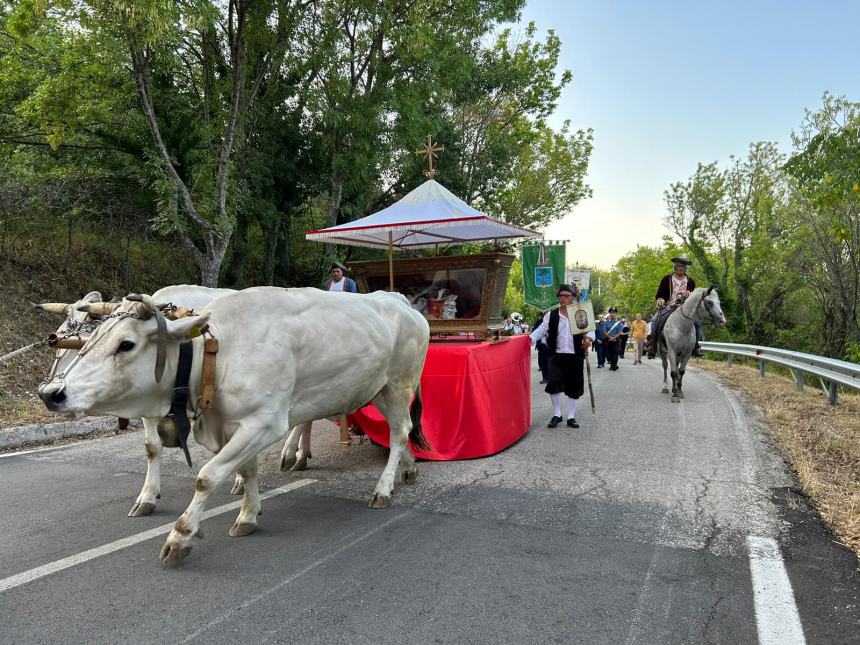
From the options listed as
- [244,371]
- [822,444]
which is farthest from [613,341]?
[244,371]

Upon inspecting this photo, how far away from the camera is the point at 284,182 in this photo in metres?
16.1

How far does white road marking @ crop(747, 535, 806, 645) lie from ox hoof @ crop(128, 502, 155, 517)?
3975 millimetres

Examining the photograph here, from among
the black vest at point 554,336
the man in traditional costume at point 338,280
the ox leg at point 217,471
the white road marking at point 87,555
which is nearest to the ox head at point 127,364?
the ox leg at point 217,471

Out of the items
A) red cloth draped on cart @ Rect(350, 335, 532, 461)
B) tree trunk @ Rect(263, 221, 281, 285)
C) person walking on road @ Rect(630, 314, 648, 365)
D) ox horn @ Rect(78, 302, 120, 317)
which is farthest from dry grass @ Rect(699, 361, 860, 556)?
tree trunk @ Rect(263, 221, 281, 285)

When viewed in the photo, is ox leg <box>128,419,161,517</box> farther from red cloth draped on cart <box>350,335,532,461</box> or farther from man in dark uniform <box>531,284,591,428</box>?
man in dark uniform <box>531,284,591,428</box>

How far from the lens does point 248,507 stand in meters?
3.85

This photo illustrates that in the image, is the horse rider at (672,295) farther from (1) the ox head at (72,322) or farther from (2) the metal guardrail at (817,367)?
(1) the ox head at (72,322)

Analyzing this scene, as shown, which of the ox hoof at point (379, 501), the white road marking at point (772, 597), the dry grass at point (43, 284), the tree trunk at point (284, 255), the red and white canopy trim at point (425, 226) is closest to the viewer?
the white road marking at point (772, 597)

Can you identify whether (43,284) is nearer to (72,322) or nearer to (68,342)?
(72,322)

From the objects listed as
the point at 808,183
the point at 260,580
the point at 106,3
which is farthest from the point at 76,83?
the point at 808,183

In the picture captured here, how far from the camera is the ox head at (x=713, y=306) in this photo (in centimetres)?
996

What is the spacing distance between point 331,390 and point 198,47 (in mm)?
12853

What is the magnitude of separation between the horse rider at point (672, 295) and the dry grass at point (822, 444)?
192 cm

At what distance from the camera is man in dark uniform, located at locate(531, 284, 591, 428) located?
760 centimetres
